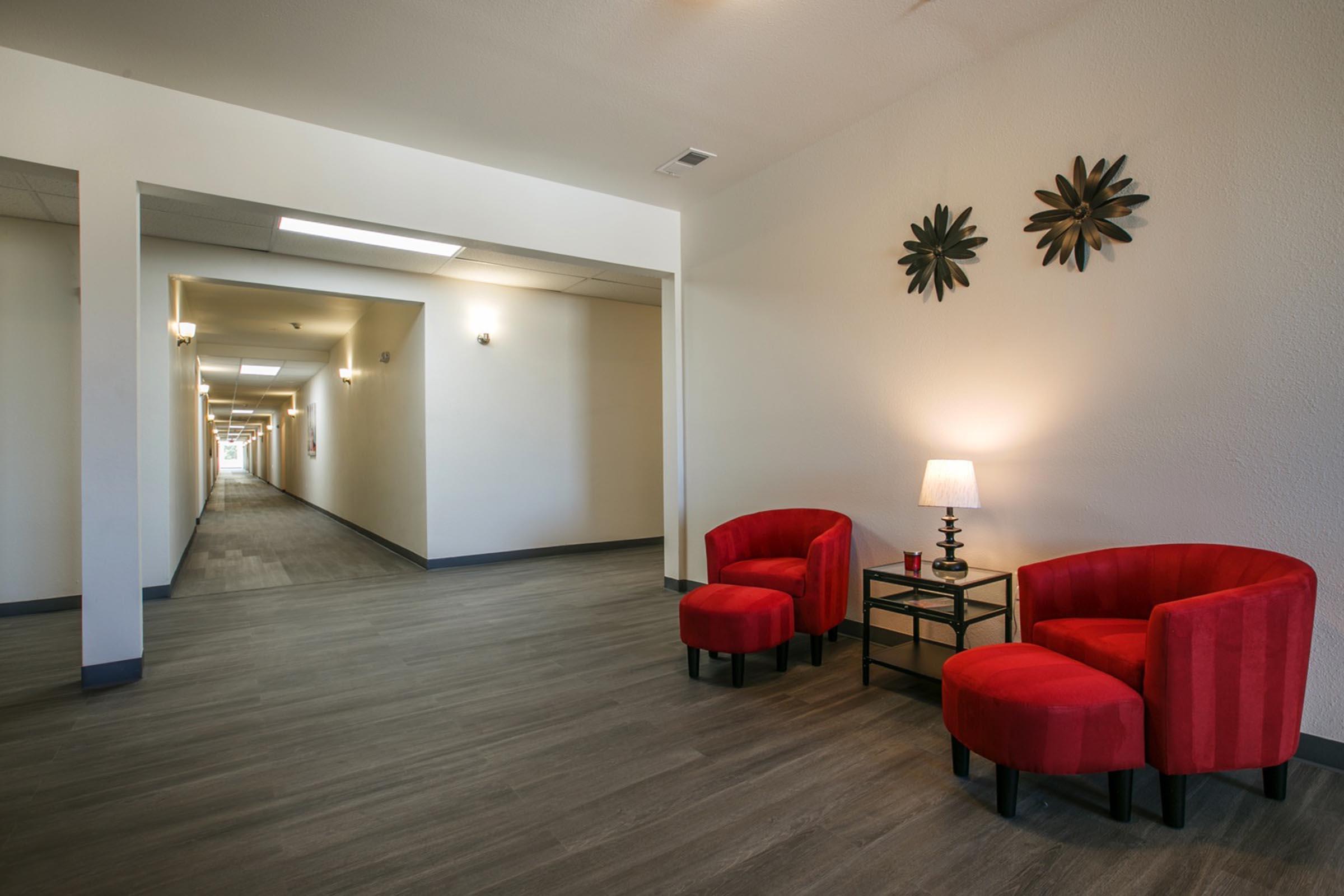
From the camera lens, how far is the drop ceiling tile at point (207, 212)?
16.5 feet

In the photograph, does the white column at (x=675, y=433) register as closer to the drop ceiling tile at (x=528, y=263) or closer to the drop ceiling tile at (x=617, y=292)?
the drop ceiling tile at (x=528, y=263)

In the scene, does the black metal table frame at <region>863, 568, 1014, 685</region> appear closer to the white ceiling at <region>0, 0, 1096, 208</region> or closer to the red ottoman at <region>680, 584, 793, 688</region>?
the red ottoman at <region>680, 584, 793, 688</region>

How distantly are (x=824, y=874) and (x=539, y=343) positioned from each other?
6.76 metres

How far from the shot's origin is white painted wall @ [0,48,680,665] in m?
3.55

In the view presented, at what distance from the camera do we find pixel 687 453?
6004mm

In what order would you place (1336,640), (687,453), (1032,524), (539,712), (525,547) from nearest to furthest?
(1336,640)
(539,712)
(1032,524)
(687,453)
(525,547)

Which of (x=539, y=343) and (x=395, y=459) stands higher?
(x=539, y=343)

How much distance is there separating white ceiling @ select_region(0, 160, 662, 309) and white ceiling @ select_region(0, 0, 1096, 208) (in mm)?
754

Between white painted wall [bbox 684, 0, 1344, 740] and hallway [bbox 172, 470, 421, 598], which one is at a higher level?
white painted wall [bbox 684, 0, 1344, 740]

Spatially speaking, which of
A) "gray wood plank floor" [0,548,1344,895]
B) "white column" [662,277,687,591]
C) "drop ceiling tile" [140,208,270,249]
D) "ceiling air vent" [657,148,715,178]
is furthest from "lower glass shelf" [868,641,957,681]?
"drop ceiling tile" [140,208,270,249]

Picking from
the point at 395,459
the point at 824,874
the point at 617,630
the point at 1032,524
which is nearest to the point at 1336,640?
the point at 1032,524

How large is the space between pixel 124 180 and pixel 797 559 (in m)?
4.54

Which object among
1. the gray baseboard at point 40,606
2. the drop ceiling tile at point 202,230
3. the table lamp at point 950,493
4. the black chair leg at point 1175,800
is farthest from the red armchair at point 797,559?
the gray baseboard at point 40,606

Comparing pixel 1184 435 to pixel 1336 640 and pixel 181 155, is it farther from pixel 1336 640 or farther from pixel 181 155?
pixel 181 155
